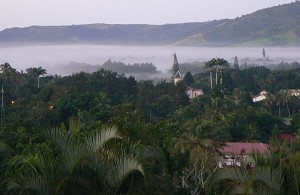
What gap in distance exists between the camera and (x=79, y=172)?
6125 mm

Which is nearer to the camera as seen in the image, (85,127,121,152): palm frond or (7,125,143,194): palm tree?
(7,125,143,194): palm tree

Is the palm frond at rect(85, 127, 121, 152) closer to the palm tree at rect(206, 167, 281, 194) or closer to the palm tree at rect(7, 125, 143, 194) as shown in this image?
the palm tree at rect(7, 125, 143, 194)

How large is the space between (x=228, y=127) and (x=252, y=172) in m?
26.3

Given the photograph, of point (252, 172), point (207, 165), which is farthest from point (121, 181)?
point (207, 165)

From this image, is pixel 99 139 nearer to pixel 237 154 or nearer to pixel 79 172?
pixel 79 172

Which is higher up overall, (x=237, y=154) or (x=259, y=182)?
(x=259, y=182)

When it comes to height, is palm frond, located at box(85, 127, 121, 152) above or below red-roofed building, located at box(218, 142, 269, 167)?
above

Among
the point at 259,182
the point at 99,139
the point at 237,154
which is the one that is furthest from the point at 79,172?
the point at 237,154

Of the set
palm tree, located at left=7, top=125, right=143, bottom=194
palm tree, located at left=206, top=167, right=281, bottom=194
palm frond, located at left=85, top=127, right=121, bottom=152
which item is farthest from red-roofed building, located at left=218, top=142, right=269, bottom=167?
palm tree, located at left=7, top=125, right=143, bottom=194

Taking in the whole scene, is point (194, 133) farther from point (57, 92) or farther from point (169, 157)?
point (57, 92)

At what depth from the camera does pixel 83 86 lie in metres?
52.0

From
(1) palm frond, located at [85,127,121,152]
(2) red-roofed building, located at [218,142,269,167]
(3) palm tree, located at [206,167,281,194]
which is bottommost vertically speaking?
(2) red-roofed building, located at [218,142,269,167]

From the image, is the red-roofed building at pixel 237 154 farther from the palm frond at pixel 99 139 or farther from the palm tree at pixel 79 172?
the palm tree at pixel 79 172

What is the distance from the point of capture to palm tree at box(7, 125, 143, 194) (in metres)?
5.93
